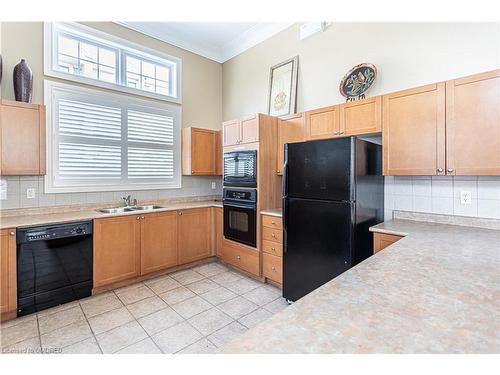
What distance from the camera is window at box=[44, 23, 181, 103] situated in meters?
3.16

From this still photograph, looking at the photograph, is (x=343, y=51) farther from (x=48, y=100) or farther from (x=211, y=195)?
(x=48, y=100)

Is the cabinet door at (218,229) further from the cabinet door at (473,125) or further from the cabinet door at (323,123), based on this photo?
the cabinet door at (473,125)

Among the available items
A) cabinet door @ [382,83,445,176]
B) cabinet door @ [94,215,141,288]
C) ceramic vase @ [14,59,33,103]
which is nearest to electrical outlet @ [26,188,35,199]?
cabinet door @ [94,215,141,288]

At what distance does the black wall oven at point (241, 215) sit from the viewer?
3286mm

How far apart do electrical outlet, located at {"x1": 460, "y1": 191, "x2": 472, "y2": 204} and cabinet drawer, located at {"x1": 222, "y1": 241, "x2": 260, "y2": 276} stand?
7.05 feet

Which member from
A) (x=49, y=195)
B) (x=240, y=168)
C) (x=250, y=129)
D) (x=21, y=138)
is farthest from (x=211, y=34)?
(x=49, y=195)

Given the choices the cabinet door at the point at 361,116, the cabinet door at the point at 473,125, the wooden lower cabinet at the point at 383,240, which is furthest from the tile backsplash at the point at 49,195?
the cabinet door at the point at 473,125

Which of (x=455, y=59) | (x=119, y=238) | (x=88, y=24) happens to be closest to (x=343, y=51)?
(x=455, y=59)

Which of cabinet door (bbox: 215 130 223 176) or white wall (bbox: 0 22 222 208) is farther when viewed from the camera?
cabinet door (bbox: 215 130 223 176)

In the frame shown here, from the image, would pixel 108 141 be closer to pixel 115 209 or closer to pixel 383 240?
pixel 115 209

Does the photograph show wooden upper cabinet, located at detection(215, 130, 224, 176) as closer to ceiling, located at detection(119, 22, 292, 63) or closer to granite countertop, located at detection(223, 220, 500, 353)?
ceiling, located at detection(119, 22, 292, 63)

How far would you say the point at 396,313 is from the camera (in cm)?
82

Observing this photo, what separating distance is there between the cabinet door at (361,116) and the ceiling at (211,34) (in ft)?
6.33

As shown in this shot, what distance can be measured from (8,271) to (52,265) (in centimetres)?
32
